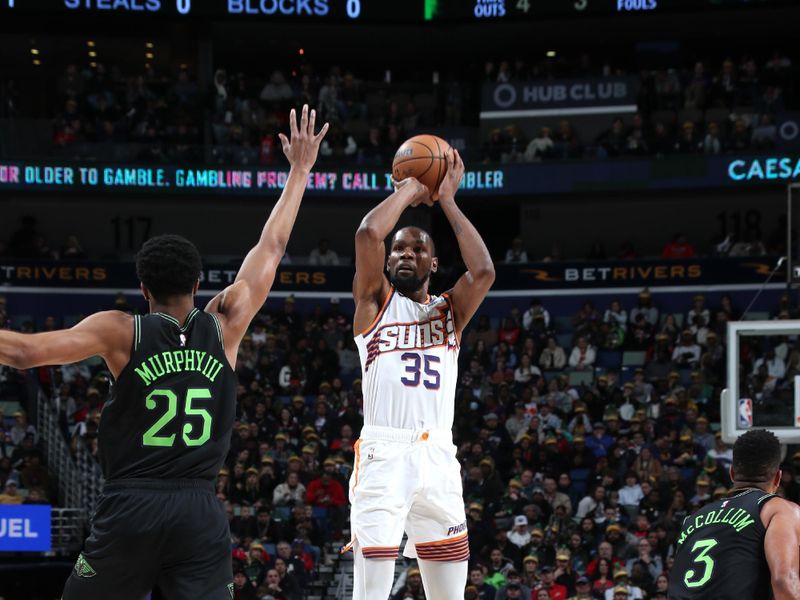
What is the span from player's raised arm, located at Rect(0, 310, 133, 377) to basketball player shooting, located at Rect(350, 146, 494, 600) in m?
2.25

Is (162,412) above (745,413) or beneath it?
above

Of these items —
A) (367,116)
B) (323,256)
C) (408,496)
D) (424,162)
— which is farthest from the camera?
(367,116)

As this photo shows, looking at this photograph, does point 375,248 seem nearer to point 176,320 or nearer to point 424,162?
point 424,162

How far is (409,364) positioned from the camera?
660 centimetres

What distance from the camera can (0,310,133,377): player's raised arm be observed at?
4.10 metres

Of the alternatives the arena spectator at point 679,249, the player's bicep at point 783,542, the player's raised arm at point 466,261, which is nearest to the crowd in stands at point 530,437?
the arena spectator at point 679,249

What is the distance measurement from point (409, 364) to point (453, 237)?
60.4 ft

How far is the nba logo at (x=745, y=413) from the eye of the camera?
13.8 meters

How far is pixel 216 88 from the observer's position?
24594mm

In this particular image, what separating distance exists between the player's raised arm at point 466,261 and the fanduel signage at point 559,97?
18.2 metres

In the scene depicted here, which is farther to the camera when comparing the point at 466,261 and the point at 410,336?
the point at 466,261

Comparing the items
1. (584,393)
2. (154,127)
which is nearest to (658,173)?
(584,393)

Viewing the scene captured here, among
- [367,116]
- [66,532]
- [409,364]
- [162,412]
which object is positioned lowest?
[66,532]

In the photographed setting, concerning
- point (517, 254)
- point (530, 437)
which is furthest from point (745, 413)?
point (517, 254)
